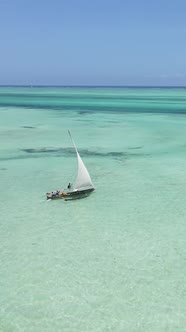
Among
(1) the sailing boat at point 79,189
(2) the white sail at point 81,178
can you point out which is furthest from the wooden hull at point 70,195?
(2) the white sail at point 81,178

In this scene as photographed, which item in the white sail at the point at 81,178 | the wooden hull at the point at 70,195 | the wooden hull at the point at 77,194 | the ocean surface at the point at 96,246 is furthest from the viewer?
the white sail at the point at 81,178

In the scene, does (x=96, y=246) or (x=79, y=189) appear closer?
(x=96, y=246)

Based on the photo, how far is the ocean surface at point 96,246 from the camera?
28.1 ft

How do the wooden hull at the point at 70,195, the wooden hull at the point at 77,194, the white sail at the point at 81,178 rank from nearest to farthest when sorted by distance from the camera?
1. the wooden hull at the point at 70,195
2. the wooden hull at the point at 77,194
3. the white sail at the point at 81,178

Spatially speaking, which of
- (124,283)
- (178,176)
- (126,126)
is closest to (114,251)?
(124,283)

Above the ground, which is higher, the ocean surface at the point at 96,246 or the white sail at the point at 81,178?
the white sail at the point at 81,178

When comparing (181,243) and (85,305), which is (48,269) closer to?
(85,305)

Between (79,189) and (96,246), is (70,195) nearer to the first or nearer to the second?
(79,189)

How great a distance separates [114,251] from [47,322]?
345 centimetres

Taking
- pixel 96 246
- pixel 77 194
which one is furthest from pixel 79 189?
pixel 96 246

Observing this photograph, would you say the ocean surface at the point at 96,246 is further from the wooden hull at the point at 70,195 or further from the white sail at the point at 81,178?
the white sail at the point at 81,178

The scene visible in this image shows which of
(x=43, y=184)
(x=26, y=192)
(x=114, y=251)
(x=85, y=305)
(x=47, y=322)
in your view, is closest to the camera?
(x=47, y=322)

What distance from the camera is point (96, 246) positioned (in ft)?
38.2

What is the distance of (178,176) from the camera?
62.7 ft
